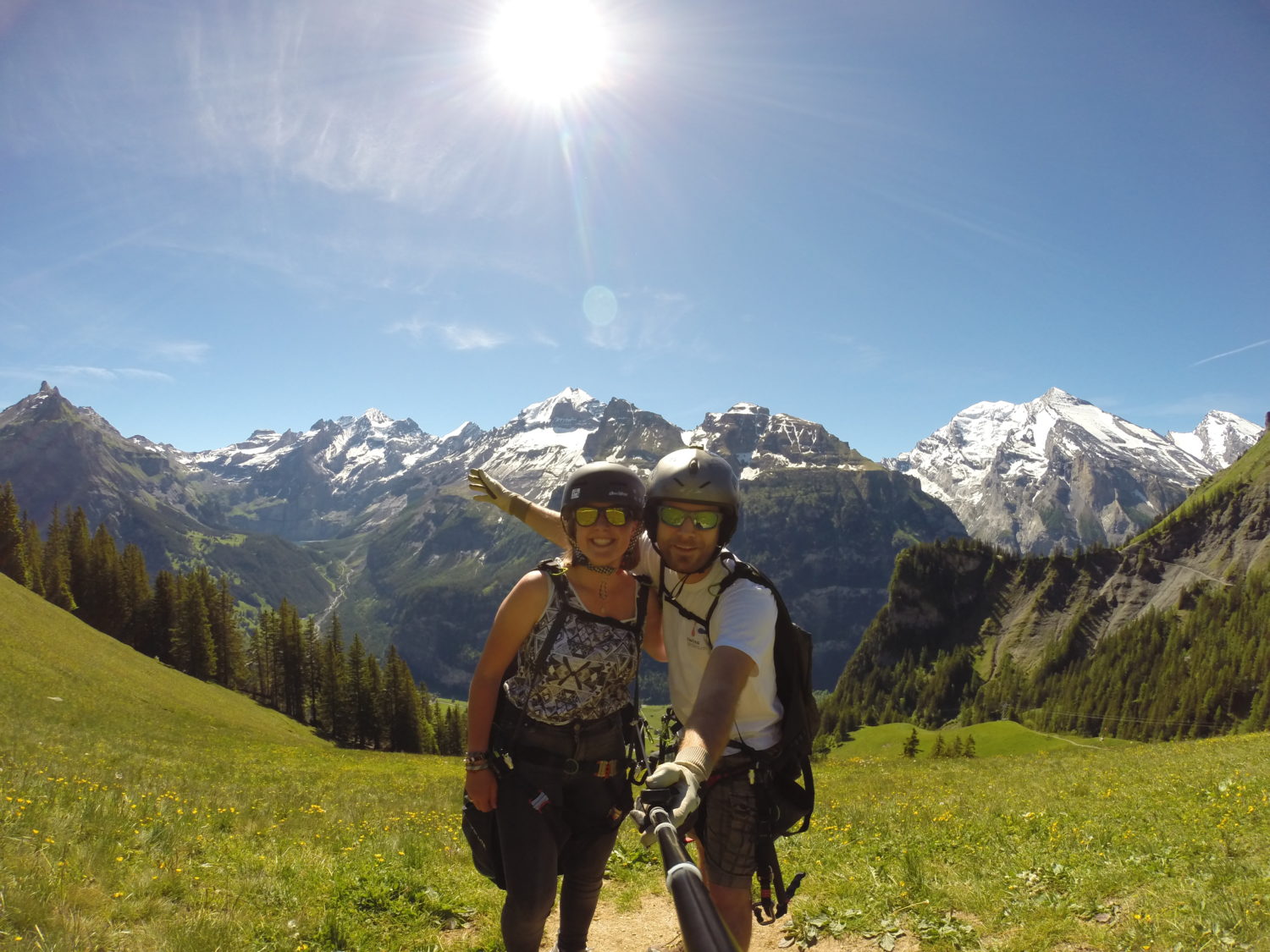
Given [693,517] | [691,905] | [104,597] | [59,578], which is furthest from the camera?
[104,597]

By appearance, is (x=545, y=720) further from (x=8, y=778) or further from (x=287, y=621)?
(x=287, y=621)

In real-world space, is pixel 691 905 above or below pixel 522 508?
below

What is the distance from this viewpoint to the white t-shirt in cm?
454

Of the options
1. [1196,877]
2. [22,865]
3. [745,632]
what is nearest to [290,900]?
[22,865]

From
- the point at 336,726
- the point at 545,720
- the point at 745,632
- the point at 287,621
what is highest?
the point at 745,632

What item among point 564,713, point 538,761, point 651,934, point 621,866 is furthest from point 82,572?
point 564,713

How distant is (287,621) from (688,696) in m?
91.2

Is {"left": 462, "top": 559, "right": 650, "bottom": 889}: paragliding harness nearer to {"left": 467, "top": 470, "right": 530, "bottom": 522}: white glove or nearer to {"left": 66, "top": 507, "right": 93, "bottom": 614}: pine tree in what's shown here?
{"left": 467, "top": 470, "right": 530, "bottom": 522}: white glove

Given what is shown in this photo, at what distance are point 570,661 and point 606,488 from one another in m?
1.49

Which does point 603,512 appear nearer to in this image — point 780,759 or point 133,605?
point 780,759

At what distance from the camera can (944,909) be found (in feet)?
24.9

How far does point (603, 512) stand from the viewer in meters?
5.47

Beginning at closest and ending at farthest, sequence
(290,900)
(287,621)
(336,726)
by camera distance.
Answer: (290,900)
(336,726)
(287,621)

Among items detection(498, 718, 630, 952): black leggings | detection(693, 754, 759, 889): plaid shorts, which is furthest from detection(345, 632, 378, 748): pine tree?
detection(693, 754, 759, 889): plaid shorts
